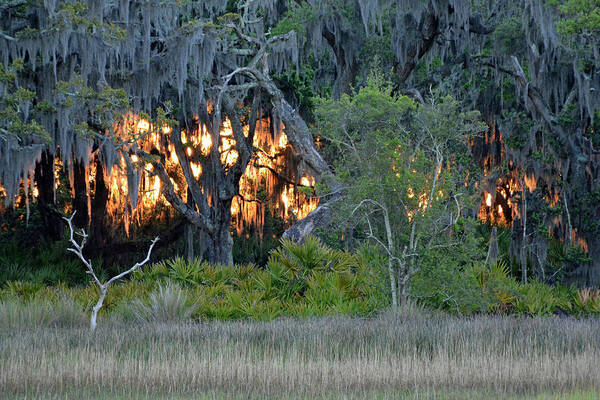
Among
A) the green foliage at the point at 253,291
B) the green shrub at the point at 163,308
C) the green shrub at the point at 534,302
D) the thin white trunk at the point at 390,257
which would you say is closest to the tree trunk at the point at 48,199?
the green foliage at the point at 253,291

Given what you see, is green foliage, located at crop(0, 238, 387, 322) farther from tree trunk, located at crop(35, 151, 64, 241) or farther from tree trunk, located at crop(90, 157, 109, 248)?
tree trunk, located at crop(35, 151, 64, 241)

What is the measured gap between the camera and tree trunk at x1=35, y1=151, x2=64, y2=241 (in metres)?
24.4

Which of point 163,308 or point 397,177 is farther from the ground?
point 397,177

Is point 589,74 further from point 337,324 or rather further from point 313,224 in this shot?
point 337,324

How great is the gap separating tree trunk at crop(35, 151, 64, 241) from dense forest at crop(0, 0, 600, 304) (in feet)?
0.35

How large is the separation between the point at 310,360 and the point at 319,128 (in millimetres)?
6210

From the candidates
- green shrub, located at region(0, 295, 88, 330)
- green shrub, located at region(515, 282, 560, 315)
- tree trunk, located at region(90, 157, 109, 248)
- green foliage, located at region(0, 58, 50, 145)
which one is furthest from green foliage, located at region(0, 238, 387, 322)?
tree trunk, located at region(90, 157, 109, 248)

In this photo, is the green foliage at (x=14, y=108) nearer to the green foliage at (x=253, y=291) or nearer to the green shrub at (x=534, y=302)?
the green foliage at (x=253, y=291)

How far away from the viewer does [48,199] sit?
1009 inches

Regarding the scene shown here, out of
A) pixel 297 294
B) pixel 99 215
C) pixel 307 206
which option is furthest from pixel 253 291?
pixel 99 215

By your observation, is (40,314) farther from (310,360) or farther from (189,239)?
(189,239)

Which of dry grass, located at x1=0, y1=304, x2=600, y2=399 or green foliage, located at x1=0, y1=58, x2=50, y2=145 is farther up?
green foliage, located at x1=0, y1=58, x2=50, y2=145

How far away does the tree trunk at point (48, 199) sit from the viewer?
24.4 metres

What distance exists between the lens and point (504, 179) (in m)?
25.2
